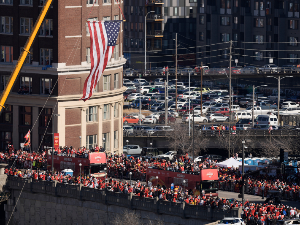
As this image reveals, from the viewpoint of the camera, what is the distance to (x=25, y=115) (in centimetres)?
9969

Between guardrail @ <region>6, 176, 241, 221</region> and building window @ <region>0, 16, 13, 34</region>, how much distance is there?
24.3m

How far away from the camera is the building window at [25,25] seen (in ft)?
323

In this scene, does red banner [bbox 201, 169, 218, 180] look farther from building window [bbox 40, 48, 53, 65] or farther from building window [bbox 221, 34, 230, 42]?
building window [bbox 221, 34, 230, 42]

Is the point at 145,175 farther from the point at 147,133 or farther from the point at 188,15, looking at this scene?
the point at 188,15

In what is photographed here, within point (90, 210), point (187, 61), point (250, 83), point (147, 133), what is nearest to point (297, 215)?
point (90, 210)

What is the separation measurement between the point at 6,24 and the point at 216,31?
93781mm

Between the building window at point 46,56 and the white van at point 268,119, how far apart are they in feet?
135

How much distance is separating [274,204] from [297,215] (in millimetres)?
5015

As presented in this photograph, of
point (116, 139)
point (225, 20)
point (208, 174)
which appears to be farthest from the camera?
point (225, 20)

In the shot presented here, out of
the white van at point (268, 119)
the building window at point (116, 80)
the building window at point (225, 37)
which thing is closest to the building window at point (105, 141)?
the building window at point (116, 80)

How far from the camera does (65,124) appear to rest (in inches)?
3846

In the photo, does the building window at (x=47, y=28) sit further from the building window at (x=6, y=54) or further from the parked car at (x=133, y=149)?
the parked car at (x=133, y=149)

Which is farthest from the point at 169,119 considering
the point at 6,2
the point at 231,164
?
the point at 231,164

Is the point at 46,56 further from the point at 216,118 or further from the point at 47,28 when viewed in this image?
the point at 216,118
